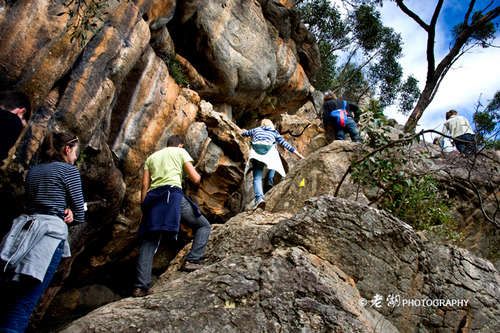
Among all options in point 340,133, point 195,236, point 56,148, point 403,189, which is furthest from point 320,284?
point 340,133

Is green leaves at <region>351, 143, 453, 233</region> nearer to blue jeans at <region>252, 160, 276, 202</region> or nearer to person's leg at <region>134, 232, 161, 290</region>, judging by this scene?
blue jeans at <region>252, 160, 276, 202</region>

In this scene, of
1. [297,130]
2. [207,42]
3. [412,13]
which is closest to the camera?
[207,42]

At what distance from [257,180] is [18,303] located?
595cm

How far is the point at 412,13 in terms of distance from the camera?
1530 centimetres

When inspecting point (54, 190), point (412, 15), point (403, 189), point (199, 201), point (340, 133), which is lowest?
point (54, 190)

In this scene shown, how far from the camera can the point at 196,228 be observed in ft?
20.9

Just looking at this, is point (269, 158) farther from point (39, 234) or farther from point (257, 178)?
point (39, 234)

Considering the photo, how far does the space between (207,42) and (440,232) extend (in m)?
8.11

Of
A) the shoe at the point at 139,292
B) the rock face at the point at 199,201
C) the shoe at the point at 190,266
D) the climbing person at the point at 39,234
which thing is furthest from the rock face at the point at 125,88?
the shoe at the point at 139,292

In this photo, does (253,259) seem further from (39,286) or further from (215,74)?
(215,74)

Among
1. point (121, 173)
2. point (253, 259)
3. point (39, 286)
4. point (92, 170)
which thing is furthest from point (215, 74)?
point (39, 286)

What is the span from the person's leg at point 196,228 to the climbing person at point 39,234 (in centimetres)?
177

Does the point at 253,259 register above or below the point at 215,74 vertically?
below

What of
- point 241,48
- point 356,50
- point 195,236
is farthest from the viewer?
point 356,50
